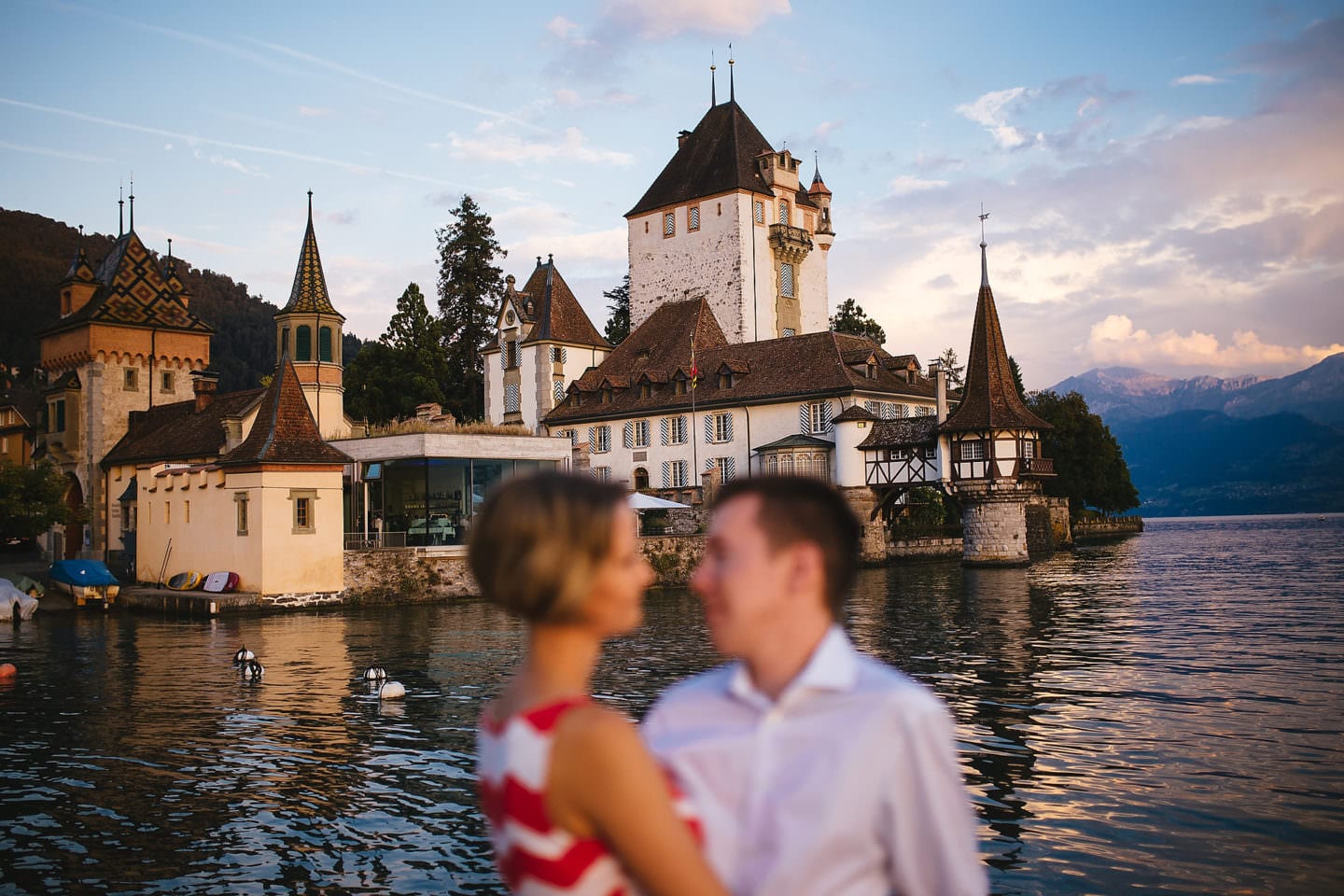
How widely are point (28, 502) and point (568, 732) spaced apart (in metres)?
46.2

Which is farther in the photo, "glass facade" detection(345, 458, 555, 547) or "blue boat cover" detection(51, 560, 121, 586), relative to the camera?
"glass facade" detection(345, 458, 555, 547)

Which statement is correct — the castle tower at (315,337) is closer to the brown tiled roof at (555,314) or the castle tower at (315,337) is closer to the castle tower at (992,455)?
the brown tiled roof at (555,314)

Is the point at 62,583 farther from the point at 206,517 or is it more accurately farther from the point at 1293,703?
the point at 1293,703

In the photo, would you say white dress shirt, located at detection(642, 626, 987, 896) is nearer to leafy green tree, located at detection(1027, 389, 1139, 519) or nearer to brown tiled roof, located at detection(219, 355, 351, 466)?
brown tiled roof, located at detection(219, 355, 351, 466)

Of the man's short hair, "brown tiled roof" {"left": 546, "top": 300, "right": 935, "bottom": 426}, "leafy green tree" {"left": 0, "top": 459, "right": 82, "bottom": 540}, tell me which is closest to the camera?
Answer: the man's short hair

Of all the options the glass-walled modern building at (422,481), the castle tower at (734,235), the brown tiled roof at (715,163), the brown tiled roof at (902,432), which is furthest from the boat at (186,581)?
the brown tiled roof at (715,163)

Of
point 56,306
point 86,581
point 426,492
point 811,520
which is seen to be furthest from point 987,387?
point 56,306

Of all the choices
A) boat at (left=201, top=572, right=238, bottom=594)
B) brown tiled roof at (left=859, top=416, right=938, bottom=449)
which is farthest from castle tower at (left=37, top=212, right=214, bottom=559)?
brown tiled roof at (left=859, top=416, right=938, bottom=449)

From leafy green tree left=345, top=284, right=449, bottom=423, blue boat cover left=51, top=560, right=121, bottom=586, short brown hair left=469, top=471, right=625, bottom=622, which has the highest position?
leafy green tree left=345, top=284, right=449, bottom=423

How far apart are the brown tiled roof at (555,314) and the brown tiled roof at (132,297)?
18156 millimetres

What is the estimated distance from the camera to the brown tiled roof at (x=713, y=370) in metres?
55.3

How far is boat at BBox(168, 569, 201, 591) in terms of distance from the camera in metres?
36.6

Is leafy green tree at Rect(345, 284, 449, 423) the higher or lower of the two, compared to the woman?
higher

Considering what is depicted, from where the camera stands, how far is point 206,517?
3681 cm
